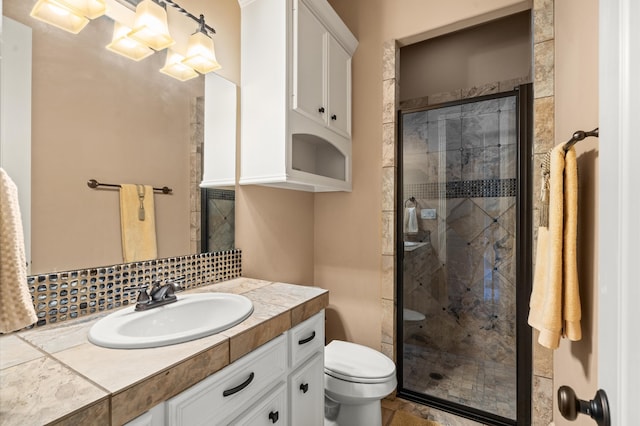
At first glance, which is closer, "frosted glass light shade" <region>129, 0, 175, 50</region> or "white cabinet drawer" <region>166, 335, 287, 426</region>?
"white cabinet drawer" <region>166, 335, 287, 426</region>

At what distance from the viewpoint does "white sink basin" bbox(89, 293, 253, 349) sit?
0.83 meters

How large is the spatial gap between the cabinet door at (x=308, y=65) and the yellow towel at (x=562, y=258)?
1141mm

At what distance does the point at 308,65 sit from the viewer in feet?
5.45

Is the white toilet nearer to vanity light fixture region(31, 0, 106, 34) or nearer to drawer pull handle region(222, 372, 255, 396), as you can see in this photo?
drawer pull handle region(222, 372, 255, 396)

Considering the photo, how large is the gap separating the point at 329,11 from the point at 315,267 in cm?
171

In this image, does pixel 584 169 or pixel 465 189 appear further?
pixel 465 189

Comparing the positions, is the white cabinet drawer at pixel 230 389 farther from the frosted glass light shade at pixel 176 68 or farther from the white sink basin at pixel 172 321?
the frosted glass light shade at pixel 176 68

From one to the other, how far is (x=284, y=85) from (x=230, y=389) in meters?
1.32

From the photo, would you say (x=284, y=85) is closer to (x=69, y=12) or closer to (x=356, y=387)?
(x=69, y=12)

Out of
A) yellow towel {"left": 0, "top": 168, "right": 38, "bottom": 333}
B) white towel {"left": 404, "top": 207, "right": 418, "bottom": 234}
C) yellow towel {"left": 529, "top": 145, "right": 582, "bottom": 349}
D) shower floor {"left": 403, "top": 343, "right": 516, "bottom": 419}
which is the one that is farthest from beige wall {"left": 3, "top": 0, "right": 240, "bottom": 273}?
shower floor {"left": 403, "top": 343, "right": 516, "bottom": 419}

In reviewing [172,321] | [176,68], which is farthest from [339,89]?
[172,321]

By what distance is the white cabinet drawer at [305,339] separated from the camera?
1.18 metres

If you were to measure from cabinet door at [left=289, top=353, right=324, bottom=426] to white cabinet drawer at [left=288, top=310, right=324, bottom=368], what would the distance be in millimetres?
43

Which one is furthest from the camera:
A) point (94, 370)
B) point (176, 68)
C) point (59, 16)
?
point (176, 68)
